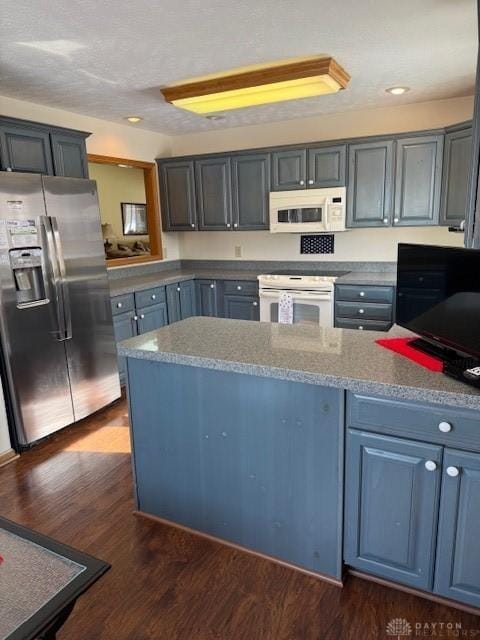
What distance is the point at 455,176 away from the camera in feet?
11.7

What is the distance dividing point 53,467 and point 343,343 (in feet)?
6.74

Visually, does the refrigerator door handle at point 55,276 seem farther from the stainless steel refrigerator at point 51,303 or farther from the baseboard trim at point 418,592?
the baseboard trim at point 418,592

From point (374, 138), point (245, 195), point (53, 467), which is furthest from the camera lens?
point (245, 195)

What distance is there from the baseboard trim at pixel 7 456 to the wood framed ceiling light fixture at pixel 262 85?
272cm

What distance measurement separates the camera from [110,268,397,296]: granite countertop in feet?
12.7

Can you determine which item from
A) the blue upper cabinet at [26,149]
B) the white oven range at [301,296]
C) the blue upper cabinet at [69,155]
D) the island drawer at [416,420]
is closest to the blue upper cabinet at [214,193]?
the white oven range at [301,296]

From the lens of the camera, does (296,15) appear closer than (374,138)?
Yes

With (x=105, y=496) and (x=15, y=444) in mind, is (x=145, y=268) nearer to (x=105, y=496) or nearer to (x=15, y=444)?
(x=15, y=444)

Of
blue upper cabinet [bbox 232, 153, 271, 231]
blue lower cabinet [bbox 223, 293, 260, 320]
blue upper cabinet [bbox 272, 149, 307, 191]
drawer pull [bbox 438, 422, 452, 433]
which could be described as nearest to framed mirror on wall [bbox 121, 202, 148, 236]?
blue upper cabinet [bbox 232, 153, 271, 231]

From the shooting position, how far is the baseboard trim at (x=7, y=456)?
115 inches

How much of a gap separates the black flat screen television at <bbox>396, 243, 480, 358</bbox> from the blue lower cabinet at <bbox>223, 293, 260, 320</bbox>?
2.52 metres

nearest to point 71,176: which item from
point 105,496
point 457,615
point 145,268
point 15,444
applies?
point 145,268

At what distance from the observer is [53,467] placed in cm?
285

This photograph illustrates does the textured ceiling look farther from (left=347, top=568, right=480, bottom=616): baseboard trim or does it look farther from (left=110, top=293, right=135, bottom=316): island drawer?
(left=347, top=568, right=480, bottom=616): baseboard trim
